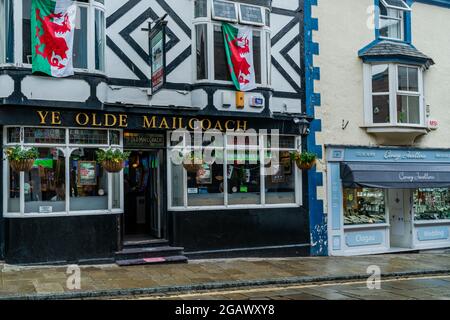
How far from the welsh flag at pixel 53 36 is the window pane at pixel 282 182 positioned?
19.5ft

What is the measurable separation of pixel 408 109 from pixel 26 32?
11.0m

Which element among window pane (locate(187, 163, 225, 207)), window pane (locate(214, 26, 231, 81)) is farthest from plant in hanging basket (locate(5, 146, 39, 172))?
window pane (locate(214, 26, 231, 81))

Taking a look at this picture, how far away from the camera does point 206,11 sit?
1345 centimetres

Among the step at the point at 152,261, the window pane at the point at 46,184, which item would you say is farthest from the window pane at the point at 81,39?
the step at the point at 152,261

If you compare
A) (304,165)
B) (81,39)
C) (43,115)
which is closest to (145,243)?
(43,115)

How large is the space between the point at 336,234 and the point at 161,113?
6178mm

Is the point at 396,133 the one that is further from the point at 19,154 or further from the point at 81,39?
the point at 19,154

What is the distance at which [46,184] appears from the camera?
468 inches

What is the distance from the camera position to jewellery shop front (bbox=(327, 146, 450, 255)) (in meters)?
15.2
